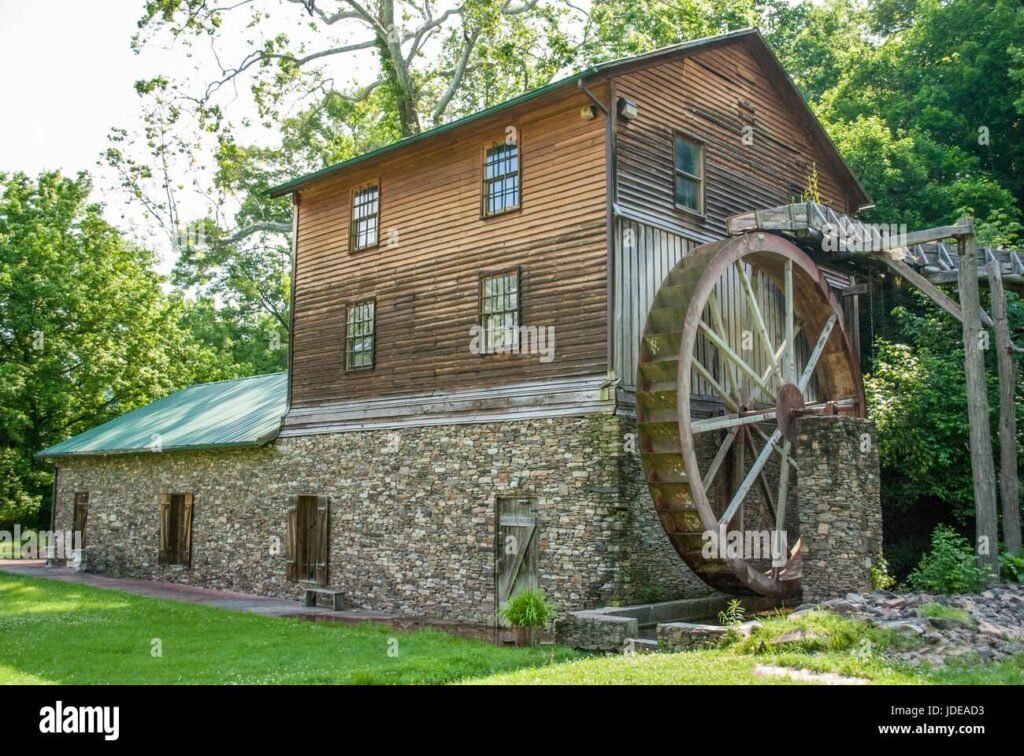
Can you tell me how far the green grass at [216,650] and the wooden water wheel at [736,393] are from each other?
9.18 ft

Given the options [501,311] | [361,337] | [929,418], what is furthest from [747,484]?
[361,337]

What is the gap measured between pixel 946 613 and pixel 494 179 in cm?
945

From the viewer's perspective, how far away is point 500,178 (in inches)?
615

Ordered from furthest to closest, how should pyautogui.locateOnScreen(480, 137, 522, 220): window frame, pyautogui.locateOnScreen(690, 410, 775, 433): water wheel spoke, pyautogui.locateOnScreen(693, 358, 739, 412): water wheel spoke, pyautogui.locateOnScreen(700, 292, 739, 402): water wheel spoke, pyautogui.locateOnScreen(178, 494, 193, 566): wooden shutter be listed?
pyautogui.locateOnScreen(178, 494, 193, 566): wooden shutter
pyautogui.locateOnScreen(480, 137, 522, 220): window frame
pyautogui.locateOnScreen(700, 292, 739, 402): water wheel spoke
pyautogui.locateOnScreen(693, 358, 739, 412): water wheel spoke
pyautogui.locateOnScreen(690, 410, 775, 433): water wheel spoke

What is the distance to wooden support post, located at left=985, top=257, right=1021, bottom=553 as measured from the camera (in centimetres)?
1410

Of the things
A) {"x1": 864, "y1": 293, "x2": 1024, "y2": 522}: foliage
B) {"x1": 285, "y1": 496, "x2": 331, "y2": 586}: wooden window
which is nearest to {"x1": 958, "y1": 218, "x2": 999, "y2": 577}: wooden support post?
{"x1": 864, "y1": 293, "x2": 1024, "y2": 522}: foliage

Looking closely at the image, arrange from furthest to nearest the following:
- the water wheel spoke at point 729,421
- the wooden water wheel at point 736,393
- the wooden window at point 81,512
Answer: the wooden window at point 81,512
the water wheel spoke at point 729,421
the wooden water wheel at point 736,393

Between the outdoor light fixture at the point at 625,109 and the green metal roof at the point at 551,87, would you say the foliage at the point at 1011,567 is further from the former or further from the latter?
the green metal roof at the point at 551,87

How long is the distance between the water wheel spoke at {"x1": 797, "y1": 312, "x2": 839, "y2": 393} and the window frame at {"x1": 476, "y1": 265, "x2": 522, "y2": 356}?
4746 millimetres

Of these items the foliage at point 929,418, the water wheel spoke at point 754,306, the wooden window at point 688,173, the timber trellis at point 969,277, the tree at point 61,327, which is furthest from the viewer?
the tree at point 61,327

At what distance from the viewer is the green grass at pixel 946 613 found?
9.78 meters

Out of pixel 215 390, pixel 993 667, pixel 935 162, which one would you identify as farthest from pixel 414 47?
pixel 993 667

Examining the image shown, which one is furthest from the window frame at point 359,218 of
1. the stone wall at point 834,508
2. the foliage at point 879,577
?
the foliage at point 879,577

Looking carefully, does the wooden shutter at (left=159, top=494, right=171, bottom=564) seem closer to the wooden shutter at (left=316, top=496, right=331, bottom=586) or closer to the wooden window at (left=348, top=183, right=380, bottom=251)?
the wooden shutter at (left=316, top=496, right=331, bottom=586)
